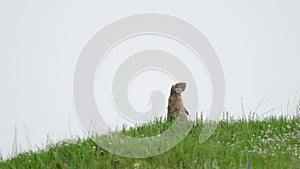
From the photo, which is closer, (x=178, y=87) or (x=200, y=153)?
(x=200, y=153)

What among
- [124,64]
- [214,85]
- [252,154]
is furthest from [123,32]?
[252,154]

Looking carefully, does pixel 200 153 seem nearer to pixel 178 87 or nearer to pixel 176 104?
pixel 176 104

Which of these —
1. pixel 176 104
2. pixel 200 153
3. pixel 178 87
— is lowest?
pixel 200 153

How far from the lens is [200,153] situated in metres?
7.84

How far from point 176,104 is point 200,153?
9.68ft

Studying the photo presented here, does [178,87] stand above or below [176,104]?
above

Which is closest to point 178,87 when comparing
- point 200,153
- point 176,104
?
point 176,104

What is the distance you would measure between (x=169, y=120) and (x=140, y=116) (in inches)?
28.9

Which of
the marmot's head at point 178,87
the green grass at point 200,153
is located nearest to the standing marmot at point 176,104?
the marmot's head at point 178,87

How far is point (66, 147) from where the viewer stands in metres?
8.59

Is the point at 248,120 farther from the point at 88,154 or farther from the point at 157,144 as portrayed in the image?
the point at 88,154

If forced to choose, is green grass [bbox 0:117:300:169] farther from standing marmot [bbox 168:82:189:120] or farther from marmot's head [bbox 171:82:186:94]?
marmot's head [bbox 171:82:186:94]

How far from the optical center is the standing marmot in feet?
34.9

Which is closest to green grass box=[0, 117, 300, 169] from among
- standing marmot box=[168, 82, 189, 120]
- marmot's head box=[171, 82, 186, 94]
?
standing marmot box=[168, 82, 189, 120]
